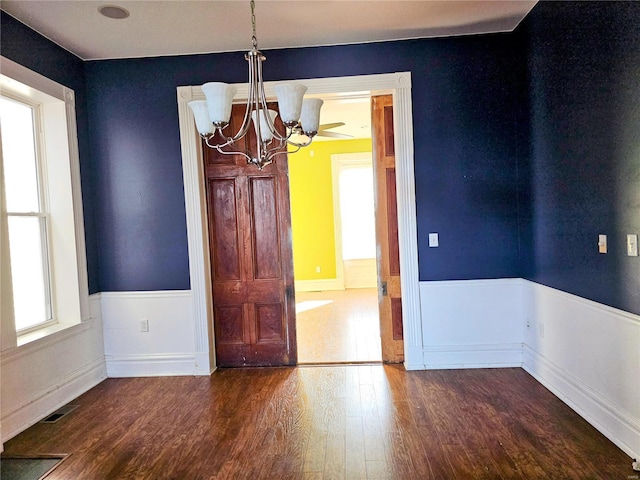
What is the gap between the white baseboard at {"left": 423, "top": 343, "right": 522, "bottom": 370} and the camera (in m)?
3.62

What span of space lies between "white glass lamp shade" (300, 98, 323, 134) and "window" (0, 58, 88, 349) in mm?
2291

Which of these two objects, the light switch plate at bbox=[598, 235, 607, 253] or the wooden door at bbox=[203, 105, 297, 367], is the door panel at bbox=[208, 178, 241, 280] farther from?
the light switch plate at bbox=[598, 235, 607, 253]

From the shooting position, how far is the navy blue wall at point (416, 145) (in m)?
3.55

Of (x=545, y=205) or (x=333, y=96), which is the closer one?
(x=545, y=205)

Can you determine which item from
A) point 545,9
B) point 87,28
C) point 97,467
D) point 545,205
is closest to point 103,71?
point 87,28

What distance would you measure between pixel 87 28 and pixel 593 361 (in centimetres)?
423

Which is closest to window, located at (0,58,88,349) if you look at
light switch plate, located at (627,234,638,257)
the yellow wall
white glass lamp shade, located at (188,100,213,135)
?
white glass lamp shade, located at (188,100,213,135)

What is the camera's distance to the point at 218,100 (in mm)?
1907

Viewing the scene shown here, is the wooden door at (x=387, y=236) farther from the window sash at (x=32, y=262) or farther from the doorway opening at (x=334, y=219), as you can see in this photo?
the doorway opening at (x=334, y=219)

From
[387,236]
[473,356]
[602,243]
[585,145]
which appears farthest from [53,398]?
[585,145]

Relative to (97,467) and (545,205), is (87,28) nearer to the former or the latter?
(97,467)

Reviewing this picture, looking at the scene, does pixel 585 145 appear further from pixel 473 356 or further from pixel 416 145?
pixel 473 356

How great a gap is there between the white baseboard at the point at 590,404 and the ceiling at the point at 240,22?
8.94 feet

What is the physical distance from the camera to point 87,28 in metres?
3.15
